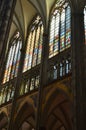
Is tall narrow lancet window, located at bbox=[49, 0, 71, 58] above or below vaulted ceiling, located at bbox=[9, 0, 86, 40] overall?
below

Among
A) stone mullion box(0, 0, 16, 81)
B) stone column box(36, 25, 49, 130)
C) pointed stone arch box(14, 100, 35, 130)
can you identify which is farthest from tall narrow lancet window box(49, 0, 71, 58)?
stone mullion box(0, 0, 16, 81)

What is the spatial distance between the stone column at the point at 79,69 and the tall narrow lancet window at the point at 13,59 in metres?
6.76

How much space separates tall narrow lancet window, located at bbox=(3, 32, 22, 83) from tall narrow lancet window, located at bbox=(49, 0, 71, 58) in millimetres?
4097

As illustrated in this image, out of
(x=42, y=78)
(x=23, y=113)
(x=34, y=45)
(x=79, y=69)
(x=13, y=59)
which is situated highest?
(x=13, y=59)

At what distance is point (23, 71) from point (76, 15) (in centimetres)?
585

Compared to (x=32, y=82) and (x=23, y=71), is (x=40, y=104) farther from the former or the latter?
(x=23, y=71)

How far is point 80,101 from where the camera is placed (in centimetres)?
1107

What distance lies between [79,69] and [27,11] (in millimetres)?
9251

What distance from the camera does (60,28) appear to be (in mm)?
16172

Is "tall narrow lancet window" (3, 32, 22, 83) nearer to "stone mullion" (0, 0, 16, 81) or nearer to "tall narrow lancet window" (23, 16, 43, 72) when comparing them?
"tall narrow lancet window" (23, 16, 43, 72)

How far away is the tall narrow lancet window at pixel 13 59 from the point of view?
18.9m

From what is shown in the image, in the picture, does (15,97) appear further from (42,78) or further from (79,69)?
(79,69)

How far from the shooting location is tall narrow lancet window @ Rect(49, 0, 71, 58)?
15117mm

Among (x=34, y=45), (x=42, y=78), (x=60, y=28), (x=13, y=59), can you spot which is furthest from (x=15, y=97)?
(x=60, y=28)
